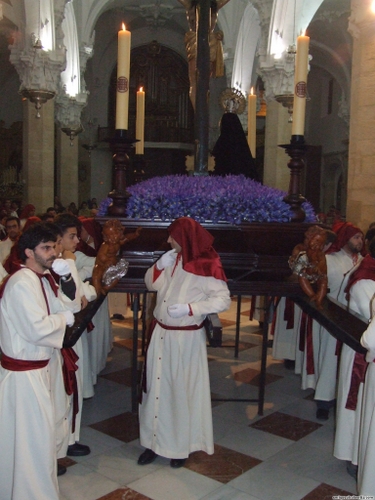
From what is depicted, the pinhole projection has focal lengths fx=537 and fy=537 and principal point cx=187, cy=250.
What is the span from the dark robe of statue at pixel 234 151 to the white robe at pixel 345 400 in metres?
1.57

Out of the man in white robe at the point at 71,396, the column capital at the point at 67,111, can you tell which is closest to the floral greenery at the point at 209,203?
the man in white robe at the point at 71,396

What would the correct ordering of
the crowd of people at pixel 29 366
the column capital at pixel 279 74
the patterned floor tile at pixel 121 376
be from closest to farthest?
the crowd of people at pixel 29 366 < the patterned floor tile at pixel 121 376 < the column capital at pixel 279 74

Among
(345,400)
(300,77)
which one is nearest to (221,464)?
(345,400)

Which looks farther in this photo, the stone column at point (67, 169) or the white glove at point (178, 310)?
the stone column at point (67, 169)

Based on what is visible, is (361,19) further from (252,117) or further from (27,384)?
(27,384)

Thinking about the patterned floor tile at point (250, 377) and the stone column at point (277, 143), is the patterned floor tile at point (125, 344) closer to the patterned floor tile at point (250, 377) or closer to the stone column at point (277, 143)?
the patterned floor tile at point (250, 377)

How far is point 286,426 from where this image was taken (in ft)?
14.2

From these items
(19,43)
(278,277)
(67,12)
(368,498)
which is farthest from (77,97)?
(368,498)

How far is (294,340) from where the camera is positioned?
19.1 ft

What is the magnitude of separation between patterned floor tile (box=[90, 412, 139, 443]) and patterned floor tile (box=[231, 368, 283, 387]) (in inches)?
55.9

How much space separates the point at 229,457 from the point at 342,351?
1.08 meters

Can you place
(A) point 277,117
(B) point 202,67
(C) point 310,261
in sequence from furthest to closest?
(A) point 277,117
(B) point 202,67
(C) point 310,261

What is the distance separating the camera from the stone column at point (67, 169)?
55.9 feet

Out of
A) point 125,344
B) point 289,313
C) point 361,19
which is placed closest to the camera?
point 289,313
